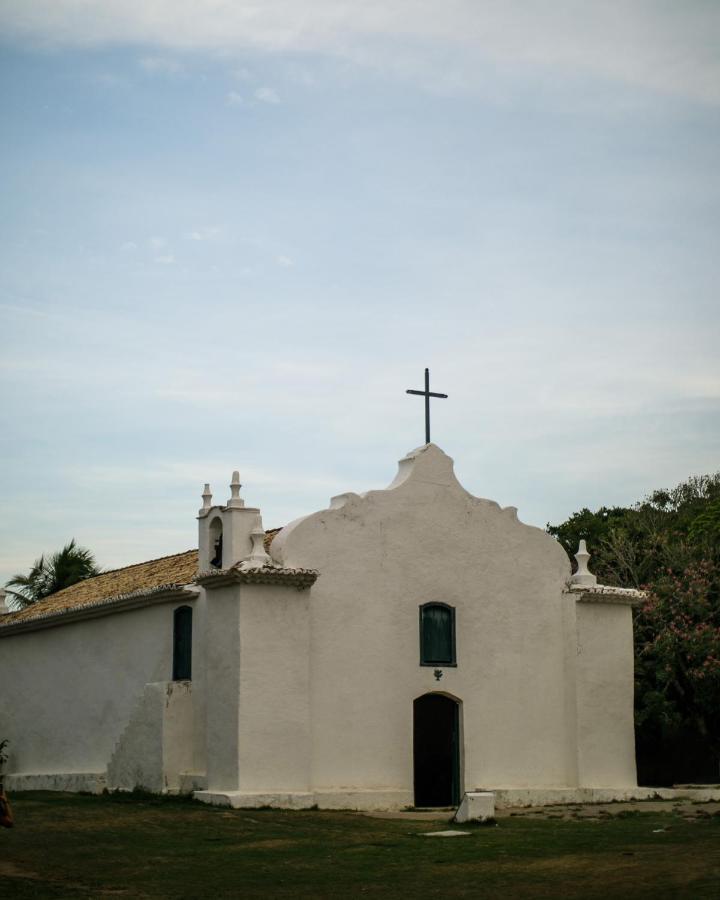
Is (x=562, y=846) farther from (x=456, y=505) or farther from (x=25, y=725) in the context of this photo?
(x=25, y=725)

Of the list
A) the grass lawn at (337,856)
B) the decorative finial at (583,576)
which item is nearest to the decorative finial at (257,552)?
the grass lawn at (337,856)

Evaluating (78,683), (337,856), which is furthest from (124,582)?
(337,856)

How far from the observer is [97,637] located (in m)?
28.1

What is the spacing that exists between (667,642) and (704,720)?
270 cm

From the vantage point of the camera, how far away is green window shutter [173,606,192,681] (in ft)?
80.6

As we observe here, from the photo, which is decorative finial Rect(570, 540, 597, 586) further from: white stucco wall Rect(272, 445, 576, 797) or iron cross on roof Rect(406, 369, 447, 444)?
iron cross on roof Rect(406, 369, 447, 444)

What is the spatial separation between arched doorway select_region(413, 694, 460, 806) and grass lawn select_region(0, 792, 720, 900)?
3775 millimetres

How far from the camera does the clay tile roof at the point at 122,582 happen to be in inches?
1073

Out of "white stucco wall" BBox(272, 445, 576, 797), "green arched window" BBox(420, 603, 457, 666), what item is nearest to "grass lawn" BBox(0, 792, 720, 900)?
"white stucco wall" BBox(272, 445, 576, 797)

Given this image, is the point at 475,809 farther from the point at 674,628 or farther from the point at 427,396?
the point at 674,628

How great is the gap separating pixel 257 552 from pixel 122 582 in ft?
27.6

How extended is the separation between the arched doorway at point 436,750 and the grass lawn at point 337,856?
378 centimetres

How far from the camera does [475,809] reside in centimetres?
1906

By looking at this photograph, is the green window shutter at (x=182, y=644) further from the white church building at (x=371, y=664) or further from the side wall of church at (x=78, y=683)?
the side wall of church at (x=78, y=683)
